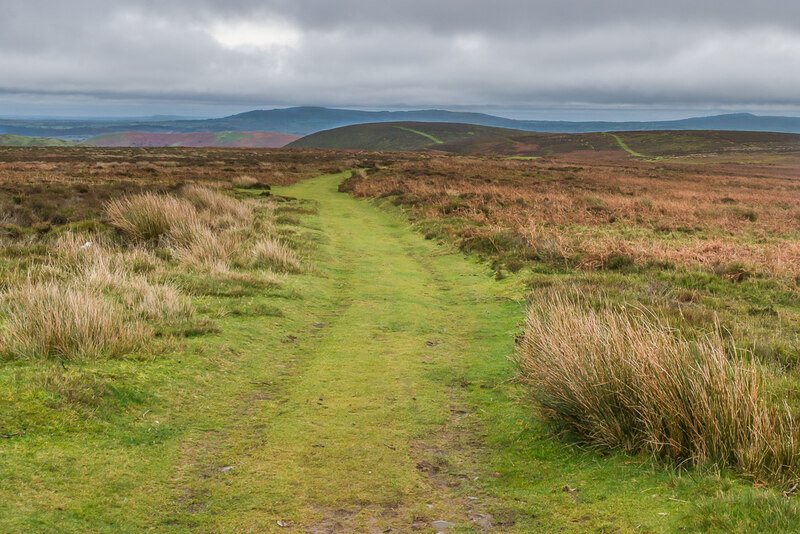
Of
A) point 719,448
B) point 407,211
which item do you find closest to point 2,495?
point 719,448

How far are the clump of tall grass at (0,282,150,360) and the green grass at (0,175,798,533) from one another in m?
0.28

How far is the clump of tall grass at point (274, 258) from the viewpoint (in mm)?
13391

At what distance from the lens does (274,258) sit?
45.0 feet

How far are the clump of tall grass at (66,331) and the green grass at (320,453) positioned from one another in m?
0.28

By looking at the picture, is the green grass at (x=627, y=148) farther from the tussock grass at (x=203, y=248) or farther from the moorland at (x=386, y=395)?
the tussock grass at (x=203, y=248)

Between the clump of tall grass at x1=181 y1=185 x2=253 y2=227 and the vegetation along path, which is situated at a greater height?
the clump of tall grass at x1=181 y1=185 x2=253 y2=227

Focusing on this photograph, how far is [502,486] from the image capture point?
4.71 meters

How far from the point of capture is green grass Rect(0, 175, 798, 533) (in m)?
3.92

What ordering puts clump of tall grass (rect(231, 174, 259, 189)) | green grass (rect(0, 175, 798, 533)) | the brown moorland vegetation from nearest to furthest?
green grass (rect(0, 175, 798, 533)) < the brown moorland vegetation < clump of tall grass (rect(231, 174, 259, 189))

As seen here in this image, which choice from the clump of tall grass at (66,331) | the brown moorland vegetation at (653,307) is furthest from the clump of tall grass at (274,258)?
the clump of tall grass at (66,331)

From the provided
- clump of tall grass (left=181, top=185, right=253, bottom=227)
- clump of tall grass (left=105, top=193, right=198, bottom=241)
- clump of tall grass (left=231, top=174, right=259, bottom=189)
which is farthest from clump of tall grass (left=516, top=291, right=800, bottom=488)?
clump of tall grass (left=231, top=174, right=259, bottom=189)

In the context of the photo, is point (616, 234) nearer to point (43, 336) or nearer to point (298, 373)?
point (298, 373)

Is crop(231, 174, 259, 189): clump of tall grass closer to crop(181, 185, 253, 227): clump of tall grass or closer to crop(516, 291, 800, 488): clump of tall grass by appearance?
crop(181, 185, 253, 227): clump of tall grass

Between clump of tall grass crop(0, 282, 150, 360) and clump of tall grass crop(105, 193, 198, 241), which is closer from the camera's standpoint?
clump of tall grass crop(0, 282, 150, 360)
